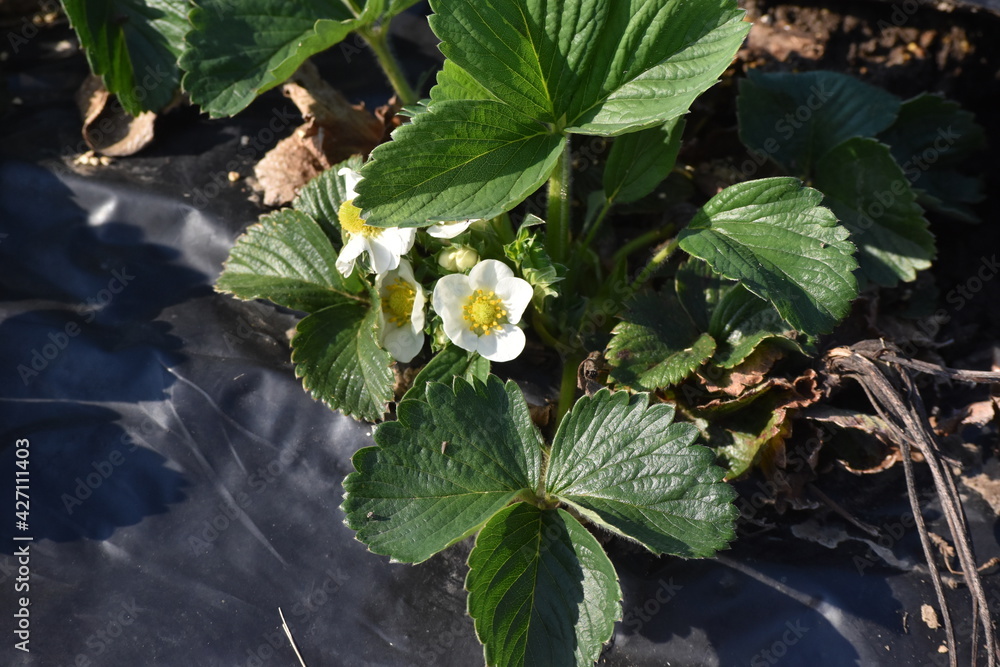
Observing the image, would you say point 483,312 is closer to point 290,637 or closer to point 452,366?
point 452,366

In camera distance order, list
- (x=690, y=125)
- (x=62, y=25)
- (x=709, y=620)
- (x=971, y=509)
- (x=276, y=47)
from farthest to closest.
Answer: (x=62, y=25)
(x=690, y=125)
(x=276, y=47)
(x=971, y=509)
(x=709, y=620)

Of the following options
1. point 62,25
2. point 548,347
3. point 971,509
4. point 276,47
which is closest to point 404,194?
point 548,347

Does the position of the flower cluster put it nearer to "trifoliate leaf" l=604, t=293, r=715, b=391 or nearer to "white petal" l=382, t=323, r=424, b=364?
"white petal" l=382, t=323, r=424, b=364

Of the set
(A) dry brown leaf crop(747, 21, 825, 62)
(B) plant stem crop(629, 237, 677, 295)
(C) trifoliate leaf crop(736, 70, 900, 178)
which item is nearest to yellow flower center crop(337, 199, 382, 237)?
(B) plant stem crop(629, 237, 677, 295)

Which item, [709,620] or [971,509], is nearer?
[709,620]

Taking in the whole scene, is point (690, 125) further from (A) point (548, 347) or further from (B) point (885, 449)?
(B) point (885, 449)

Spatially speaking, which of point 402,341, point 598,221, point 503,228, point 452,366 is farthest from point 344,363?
point 598,221

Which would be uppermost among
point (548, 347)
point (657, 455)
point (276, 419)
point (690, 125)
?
point (690, 125)
